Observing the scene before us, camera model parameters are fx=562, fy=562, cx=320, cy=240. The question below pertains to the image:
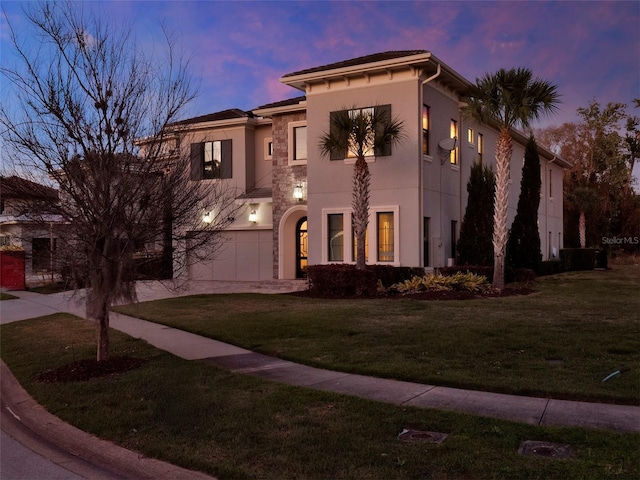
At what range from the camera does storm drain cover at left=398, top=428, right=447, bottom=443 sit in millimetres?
4758

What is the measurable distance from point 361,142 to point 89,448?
12.6 metres

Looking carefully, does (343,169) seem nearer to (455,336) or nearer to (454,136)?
(454,136)

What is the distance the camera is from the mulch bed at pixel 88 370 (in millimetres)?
7496

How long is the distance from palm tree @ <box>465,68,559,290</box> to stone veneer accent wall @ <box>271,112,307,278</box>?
6.77 m

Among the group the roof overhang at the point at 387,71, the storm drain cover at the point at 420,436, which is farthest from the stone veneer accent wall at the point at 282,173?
the storm drain cover at the point at 420,436

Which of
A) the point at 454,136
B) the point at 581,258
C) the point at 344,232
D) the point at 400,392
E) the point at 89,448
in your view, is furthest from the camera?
the point at 581,258

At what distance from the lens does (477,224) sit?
1972 cm

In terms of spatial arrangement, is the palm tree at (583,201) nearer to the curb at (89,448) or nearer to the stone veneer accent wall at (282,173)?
the stone veneer accent wall at (282,173)

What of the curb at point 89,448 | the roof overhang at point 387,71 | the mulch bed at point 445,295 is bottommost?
the curb at point 89,448

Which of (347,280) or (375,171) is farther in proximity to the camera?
(375,171)

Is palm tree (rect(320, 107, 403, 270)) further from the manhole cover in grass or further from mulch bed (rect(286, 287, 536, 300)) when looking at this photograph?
the manhole cover in grass

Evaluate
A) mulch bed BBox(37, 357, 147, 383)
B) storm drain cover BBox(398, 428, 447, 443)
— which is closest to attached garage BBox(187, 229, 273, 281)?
mulch bed BBox(37, 357, 147, 383)

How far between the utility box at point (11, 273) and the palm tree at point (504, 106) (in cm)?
1683

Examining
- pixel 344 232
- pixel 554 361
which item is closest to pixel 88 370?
pixel 554 361
